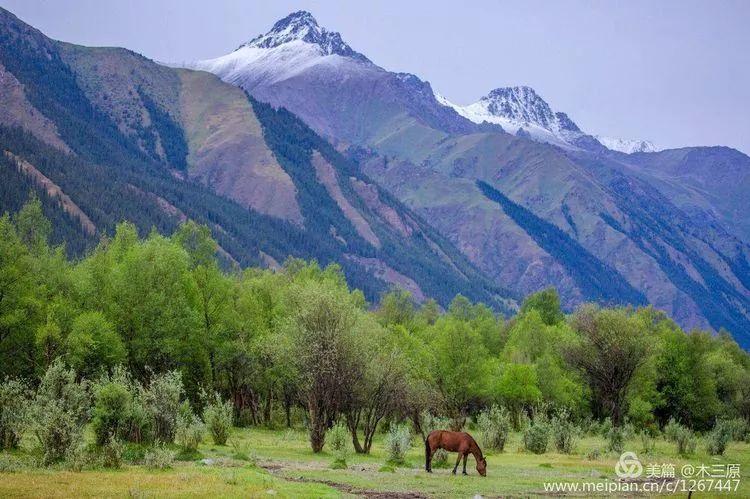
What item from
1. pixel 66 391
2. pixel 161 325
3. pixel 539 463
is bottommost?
pixel 539 463

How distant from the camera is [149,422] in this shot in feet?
129

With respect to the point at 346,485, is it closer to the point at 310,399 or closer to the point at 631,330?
the point at 310,399

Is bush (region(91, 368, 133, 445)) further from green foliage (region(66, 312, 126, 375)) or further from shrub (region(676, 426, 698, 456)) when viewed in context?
shrub (region(676, 426, 698, 456))

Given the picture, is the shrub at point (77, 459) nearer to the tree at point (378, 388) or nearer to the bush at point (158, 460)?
the bush at point (158, 460)

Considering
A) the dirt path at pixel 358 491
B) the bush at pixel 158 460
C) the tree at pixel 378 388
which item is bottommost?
the dirt path at pixel 358 491

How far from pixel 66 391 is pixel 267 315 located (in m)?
42.6

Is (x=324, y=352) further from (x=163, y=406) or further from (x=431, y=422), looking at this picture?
(x=431, y=422)

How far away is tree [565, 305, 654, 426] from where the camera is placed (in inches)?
3063

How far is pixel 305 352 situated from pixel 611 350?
43053 millimetres

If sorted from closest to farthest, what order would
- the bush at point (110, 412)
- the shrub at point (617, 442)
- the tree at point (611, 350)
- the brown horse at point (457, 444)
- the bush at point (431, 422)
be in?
the bush at point (110, 412) < the brown horse at point (457, 444) < the shrub at point (617, 442) < the bush at point (431, 422) < the tree at point (611, 350)

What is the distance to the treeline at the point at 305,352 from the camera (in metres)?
49.1

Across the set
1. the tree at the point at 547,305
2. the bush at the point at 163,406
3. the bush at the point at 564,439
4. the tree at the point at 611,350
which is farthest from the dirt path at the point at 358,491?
the tree at the point at 547,305

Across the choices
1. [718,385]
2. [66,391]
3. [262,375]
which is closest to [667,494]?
[66,391]

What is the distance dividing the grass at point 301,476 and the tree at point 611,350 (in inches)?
965
